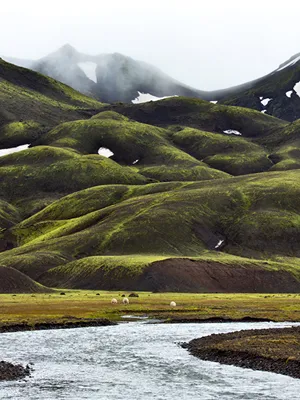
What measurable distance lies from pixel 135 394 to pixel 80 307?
207 feet

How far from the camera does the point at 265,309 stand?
362 ft

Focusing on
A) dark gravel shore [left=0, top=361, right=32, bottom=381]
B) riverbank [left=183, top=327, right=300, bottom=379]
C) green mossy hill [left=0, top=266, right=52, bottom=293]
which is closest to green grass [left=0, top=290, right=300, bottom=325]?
green mossy hill [left=0, top=266, right=52, bottom=293]

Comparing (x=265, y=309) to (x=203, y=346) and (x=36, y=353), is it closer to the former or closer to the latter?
(x=203, y=346)

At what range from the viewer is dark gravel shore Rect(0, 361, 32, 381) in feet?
164

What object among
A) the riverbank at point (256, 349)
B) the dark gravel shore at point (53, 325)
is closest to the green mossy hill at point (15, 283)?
the dark gravel shore at point (53, 325)

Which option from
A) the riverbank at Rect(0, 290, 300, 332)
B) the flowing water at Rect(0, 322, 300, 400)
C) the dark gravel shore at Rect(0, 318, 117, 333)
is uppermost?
the riverbank at Rect(0, 290, 300, 332)

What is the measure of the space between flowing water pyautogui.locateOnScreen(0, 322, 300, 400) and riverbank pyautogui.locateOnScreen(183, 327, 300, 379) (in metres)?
1.41

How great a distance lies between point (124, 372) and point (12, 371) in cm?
801

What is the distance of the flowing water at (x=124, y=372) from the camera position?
1806 inches

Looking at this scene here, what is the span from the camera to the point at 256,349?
60.2m

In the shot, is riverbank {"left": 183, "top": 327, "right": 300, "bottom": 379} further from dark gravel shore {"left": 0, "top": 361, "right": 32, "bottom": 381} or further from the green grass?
the green grass

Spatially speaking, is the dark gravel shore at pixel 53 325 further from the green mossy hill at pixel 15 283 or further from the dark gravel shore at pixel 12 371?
the green mossy hill at pixel 15 283

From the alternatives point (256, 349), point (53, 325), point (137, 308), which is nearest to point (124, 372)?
point (256, 349)

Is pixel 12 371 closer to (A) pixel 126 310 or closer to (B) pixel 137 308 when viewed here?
(A) pixel 126 310
